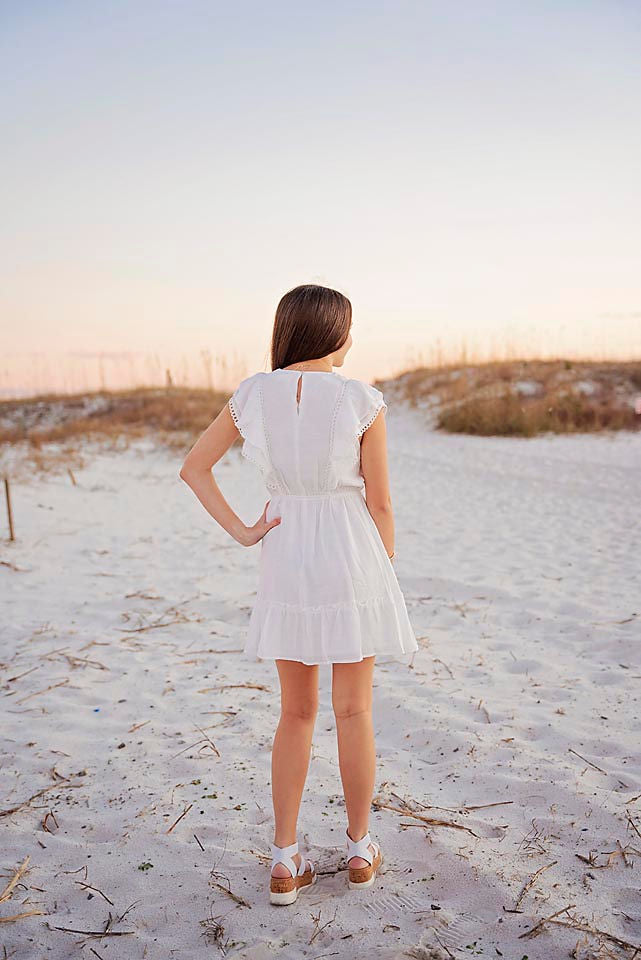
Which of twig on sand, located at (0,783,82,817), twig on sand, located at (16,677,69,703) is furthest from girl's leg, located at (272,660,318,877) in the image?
twig on sand, located at (16,677,69,703)

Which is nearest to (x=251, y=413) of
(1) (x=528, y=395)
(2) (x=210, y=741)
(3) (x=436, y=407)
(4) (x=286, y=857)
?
(4) (x=286, y=857)

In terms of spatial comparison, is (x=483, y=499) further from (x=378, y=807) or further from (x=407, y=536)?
(x=378, y=807)

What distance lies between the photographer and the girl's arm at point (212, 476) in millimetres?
1928

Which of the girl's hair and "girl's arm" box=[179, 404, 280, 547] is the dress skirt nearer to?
"girl's arm" box=[179, 404, 280, 547]

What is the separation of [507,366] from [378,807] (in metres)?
17.5

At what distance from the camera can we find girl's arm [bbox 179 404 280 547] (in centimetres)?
193

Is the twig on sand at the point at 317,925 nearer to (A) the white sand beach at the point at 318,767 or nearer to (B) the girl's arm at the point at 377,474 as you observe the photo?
(A) the white sand beach at the point at 318,767

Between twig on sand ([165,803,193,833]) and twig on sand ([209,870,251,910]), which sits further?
twig on sand ([165,803,193,833])

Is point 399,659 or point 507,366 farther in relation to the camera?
point 507,366

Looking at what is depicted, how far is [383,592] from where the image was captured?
1938 millimetres

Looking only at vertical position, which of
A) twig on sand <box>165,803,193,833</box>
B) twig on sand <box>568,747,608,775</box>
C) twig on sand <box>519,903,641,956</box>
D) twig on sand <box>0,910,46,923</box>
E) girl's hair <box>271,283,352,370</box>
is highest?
girl's hair <box>271,283,352,370</box>

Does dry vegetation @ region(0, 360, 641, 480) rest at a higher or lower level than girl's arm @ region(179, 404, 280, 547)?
lower

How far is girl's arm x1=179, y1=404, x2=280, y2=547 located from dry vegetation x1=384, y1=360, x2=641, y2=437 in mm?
12756

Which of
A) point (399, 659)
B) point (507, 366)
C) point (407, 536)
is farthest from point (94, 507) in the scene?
point (507, 366)
